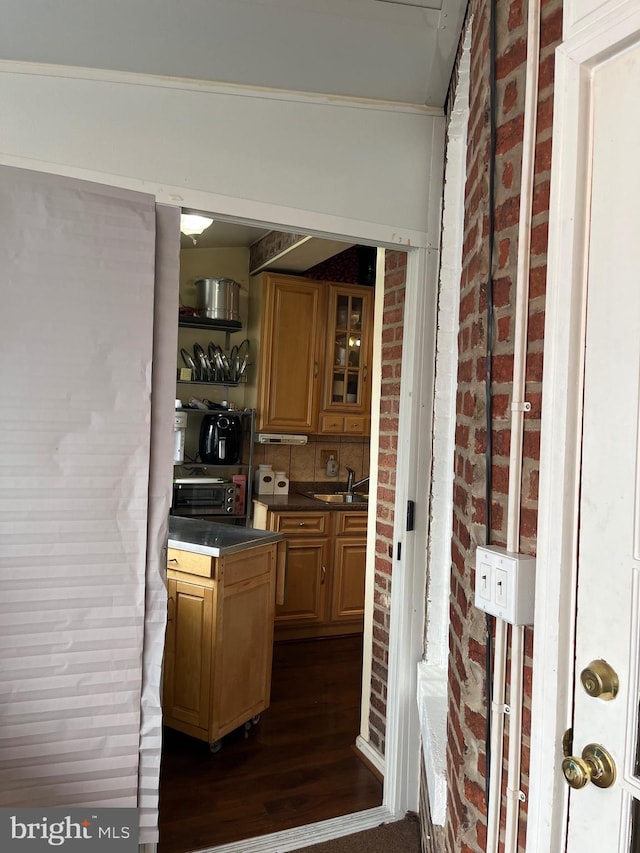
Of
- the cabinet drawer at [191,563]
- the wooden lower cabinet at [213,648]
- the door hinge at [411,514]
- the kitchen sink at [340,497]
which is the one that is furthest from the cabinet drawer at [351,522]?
the door hinge at [411,514]

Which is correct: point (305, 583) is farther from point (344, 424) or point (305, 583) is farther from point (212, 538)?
point (212, 538)

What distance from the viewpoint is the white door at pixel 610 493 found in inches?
41.3

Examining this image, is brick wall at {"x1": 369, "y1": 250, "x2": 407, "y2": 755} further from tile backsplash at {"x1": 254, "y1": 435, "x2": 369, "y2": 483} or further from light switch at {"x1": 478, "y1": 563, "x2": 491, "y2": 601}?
tile backsplash at {"x1": 254, "y1": 435, "x2": 369, "y2": 483}

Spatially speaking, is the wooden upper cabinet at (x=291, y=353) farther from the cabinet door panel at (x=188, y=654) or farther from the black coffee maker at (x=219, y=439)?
the cabinet door panel at (x=188, y=654)

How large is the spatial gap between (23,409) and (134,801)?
121 centimetres

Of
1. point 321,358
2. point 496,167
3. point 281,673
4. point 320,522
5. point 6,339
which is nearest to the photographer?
point 496,167

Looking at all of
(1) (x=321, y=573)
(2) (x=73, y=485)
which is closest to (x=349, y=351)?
(1) (x=321, y=573)

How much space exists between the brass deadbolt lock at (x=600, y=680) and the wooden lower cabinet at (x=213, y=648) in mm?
1936

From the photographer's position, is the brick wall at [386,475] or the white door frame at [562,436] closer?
the white door frame at [562,436]

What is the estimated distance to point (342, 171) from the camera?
229cm

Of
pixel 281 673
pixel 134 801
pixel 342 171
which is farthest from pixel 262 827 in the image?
pixel 342 171

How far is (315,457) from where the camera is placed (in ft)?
17.2

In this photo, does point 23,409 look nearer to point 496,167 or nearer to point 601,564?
point 496,167

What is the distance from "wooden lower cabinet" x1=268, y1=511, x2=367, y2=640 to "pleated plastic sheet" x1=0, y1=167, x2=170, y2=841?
2.53m
